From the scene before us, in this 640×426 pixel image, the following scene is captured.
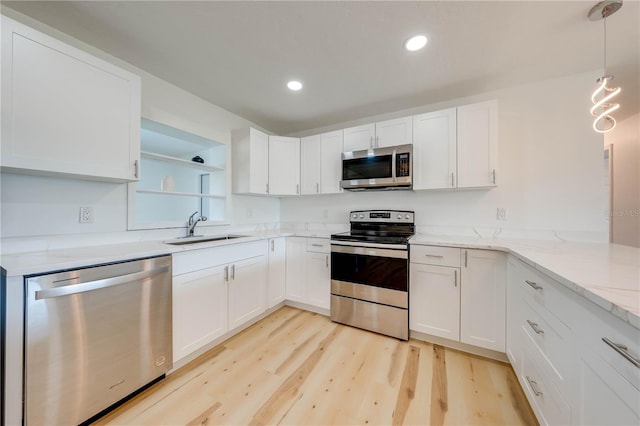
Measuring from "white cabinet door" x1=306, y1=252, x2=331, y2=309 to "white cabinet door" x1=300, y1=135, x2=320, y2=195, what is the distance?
866 millimetres

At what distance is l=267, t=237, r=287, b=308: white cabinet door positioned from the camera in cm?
259

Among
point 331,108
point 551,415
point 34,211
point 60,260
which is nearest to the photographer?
point 551,415

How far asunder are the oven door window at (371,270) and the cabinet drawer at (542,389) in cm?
90

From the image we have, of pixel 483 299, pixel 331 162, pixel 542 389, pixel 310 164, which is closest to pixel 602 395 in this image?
pixel 542 389

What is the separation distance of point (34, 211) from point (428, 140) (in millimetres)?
3156

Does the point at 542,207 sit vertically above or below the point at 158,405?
above

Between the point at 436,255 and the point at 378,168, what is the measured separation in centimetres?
106

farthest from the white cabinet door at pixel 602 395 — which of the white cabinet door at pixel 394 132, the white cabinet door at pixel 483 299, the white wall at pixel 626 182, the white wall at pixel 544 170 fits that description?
the white wall at pixel 626 182

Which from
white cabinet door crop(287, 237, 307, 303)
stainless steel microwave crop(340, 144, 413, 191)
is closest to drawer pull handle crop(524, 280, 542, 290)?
stainless steel microwave crop(340, 144, 413, 191)

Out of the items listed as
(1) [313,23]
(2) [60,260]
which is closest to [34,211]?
(2) [60,260]

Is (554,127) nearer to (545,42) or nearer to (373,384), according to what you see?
(545,42)

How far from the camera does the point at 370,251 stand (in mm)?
2242

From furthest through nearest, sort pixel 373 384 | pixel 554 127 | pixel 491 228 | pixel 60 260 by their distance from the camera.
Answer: pixel 491 228 < pixel 554 127 < pixel 373 384 < pixel 60 260

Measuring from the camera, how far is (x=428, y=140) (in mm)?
2346
